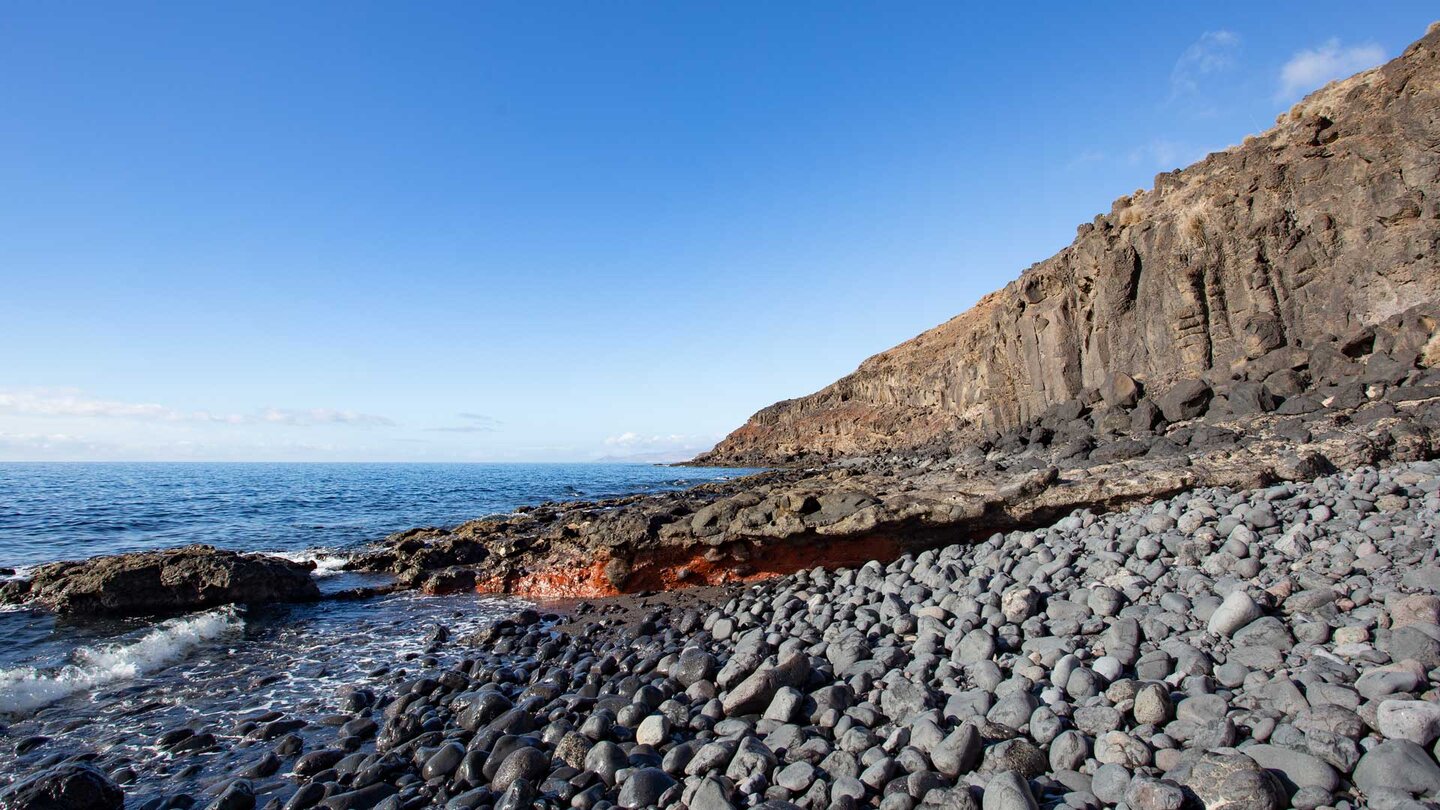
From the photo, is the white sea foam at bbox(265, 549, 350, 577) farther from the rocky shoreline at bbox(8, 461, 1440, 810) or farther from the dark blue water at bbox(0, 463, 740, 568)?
the rocky shoreline at bbox(8, 461, 1440, 810)

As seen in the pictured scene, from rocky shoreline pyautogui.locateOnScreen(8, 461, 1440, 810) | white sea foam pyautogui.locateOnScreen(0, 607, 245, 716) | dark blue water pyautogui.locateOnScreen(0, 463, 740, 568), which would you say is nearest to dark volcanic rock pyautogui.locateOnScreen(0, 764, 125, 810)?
rocky shoreline pyautogui.locateOnScreen(8, 461, 1440, 810)

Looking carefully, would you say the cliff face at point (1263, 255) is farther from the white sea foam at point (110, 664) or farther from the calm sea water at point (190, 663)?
the white sea foam at point (110, 664)

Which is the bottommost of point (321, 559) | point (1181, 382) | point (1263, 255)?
point (321, 559)

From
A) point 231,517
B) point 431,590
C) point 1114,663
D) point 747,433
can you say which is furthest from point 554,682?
point 747,433

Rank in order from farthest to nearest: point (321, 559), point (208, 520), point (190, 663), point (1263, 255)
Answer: point (208, 520)
point (1263, 255)
point (321, 559)
point (190, 663)

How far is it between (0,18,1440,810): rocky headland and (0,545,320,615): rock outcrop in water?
0.25ft

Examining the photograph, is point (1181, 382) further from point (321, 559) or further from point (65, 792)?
point (321, 559)

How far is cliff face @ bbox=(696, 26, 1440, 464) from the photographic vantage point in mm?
16391

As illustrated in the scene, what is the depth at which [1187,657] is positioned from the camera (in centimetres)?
468

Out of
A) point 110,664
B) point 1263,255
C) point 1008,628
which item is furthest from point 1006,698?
point 1263,255

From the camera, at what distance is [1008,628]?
19.6 ft

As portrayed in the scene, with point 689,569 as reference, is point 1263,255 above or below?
above

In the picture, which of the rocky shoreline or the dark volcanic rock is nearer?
the rocky shoreline

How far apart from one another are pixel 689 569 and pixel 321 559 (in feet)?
39.1
